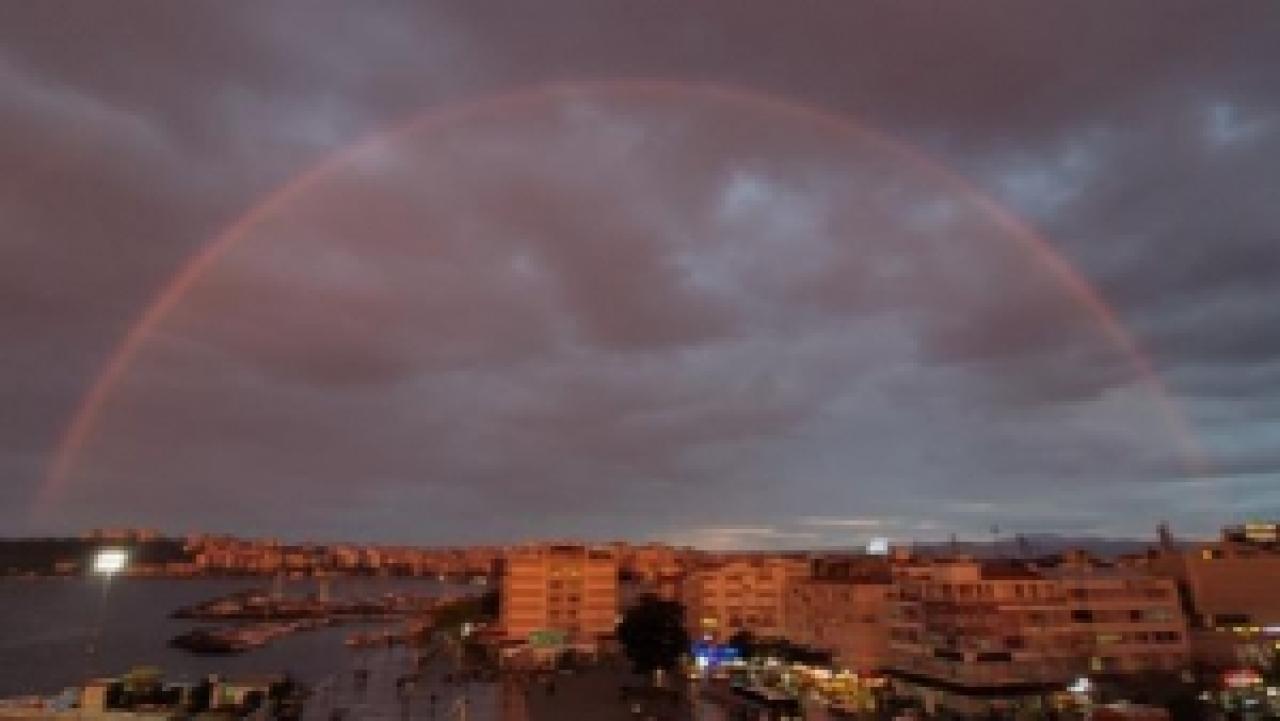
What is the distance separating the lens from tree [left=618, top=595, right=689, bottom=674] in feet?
238

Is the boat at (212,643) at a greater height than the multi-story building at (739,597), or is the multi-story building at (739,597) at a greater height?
the multi-story building at (739,597)

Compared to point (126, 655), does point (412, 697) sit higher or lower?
higher

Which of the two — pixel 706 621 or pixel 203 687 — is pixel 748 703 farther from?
pixel 706 621

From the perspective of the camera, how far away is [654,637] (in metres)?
72.6

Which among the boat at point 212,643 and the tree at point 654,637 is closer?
the tree at point 654,637

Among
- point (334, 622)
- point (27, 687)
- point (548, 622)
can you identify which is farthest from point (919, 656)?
point (334, 622)

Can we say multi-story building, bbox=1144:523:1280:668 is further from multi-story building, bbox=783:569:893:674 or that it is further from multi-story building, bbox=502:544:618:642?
multi-story building, bbox=502:544:618:642

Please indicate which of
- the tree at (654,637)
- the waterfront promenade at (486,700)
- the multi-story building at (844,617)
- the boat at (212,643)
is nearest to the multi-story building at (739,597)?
the multi-story building at (844,617)

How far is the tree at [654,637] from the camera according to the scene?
238 ft

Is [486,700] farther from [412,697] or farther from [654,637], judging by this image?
[654,637]

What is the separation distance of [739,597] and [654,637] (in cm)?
2969

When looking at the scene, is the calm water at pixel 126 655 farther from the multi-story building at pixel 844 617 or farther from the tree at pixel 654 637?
the multi-story building at pixel 844 617

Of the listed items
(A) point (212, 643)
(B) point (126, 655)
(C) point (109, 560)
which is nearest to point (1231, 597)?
(C) point (109, 560)

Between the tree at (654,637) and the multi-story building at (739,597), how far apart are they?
24.0m
